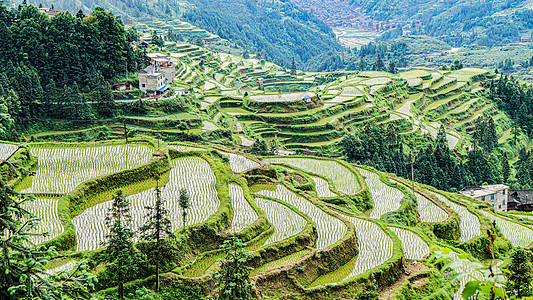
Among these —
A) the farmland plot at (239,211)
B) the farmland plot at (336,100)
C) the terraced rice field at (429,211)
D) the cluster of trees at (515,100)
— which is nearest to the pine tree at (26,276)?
the farmland plot at (239,211)

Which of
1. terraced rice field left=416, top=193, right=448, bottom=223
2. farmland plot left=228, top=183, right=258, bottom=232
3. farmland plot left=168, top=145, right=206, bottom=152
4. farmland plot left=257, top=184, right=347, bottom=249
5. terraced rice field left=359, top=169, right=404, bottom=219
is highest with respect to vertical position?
farmland plot left=168, top=145, right=206, bottom=152

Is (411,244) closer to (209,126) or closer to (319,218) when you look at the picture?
(319,218)

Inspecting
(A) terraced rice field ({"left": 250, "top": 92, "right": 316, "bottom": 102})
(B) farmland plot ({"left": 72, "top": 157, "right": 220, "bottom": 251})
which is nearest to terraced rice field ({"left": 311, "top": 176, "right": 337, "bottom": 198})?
(B) farmland plot ({"left": 72, "top": 157, "right": 220, "bottom": 251})

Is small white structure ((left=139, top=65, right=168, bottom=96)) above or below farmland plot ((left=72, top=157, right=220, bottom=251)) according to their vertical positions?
above

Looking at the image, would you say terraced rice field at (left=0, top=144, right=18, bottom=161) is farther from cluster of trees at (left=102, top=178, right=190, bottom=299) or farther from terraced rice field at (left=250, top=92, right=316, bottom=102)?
terraced rice field at (left=250, top=92, right=316, bottom=102)

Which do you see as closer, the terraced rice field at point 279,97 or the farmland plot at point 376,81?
the terraced rice field at point 279,97

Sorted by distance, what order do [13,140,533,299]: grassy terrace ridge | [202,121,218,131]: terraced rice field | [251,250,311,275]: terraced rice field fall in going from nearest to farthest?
[13,140,533,299]: grassy terrace ridge < [251,250,311,275]: terraced rice field < [202,121,218,131]: terraced rice field

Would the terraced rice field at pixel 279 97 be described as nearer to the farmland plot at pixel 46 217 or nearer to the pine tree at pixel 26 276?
the farmland plot at pixel 46 217

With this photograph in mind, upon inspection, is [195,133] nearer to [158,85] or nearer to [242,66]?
[158,85]
